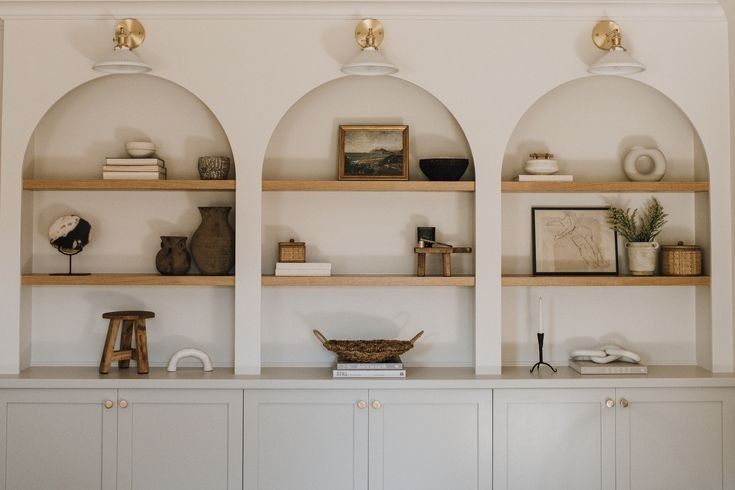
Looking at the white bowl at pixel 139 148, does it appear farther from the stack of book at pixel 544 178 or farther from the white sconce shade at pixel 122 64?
the stack of book at pixel 544 178

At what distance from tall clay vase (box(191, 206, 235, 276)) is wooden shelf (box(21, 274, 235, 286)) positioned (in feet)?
0.28

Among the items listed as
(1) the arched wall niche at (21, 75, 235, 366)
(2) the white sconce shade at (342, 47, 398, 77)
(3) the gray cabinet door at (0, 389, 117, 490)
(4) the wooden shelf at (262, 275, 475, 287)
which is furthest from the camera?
(1) the arched wall niche at (21, 75, 235, 366)

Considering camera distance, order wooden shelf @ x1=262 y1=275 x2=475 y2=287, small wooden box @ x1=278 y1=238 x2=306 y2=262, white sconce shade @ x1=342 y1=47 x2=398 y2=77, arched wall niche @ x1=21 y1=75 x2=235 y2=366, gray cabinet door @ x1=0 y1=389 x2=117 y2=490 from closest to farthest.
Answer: white sconce shade @ x1=342 y1=47 x2=398 y2=77, gray cabinet door @ x1=0 y1=389 x2=117 y2=490, wooden shelf @ x1=262 y1=275 x2=475 y2=287, small wooden box @ x1=278 y1=238 x2=306 y2=262, arched wall niche @ x1=21 y1=75 x2=235 y2=366

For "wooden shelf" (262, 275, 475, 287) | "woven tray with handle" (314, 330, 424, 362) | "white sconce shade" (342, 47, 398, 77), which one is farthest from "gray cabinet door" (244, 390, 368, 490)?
"white sconce shade" (342, 47, 398, 77)

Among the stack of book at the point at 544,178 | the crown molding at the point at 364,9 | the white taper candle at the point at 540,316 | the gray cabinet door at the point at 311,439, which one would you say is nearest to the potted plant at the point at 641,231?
the stack of book at the point at 544,178

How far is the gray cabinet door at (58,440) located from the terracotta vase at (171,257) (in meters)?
0.62

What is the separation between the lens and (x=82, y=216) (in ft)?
12.4

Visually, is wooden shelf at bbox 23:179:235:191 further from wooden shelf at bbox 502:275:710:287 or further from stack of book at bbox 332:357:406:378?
wooden shelf at bbox 502:275:710:287

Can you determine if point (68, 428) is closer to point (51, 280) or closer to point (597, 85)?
point (51, 280)

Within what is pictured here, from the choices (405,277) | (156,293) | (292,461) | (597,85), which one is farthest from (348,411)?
(597,85)

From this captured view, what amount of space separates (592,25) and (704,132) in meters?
0.74

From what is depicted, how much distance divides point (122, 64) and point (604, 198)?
2.39 meters

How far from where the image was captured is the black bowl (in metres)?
3.56

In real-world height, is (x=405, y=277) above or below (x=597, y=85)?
Answer: below
